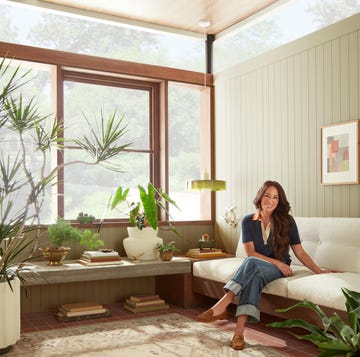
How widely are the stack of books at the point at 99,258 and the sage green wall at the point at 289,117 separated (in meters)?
1.49

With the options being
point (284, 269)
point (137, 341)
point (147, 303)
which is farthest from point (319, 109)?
point (137, 341)

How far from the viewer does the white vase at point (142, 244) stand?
476 centimetres

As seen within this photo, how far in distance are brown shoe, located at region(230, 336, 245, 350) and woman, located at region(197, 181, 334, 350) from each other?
7 cm

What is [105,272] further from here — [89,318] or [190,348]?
[190,348]

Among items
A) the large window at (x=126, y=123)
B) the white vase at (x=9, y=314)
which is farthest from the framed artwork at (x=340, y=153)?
the white vase at (x=9, y=314)

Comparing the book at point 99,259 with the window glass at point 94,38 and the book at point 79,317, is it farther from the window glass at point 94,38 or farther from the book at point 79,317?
the window glass at point 94,38

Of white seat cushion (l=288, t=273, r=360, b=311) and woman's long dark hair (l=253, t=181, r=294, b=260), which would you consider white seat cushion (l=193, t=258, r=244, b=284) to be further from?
white seat cushion (l=288, t=273, r=360, b=311)

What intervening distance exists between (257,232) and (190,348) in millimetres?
1055

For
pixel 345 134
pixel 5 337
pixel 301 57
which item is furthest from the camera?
pixel 301 57

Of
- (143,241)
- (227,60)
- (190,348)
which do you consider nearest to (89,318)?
(143,241)

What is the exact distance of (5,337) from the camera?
10.7 ft

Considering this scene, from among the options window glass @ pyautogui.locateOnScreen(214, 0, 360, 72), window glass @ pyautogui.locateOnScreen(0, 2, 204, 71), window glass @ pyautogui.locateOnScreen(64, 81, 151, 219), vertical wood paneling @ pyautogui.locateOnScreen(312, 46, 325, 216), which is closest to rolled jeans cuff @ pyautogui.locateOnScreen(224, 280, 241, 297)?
vertical wood paneling @ pyautogui.locateOnScreen(312, 46, 325, 216)

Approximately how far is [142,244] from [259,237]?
1.32 meters

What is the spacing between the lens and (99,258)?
445cm
